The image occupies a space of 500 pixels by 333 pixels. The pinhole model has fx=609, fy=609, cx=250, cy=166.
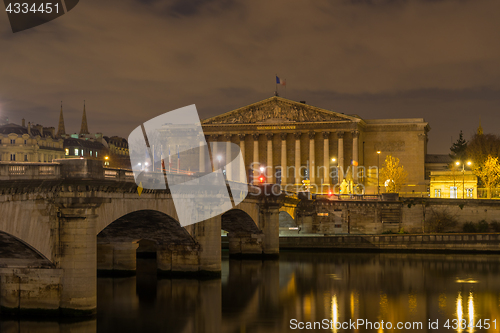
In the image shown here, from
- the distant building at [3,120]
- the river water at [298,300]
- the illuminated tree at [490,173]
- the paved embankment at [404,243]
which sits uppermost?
the distant building at [3,120]

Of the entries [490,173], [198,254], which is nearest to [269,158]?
[490,173]

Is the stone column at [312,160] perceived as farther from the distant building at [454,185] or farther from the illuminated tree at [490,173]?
the illuminated tree at [490,173]

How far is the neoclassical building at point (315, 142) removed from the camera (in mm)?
111125

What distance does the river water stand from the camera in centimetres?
2953

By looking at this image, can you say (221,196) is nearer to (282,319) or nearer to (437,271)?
(282,319)

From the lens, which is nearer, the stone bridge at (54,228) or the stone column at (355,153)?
the stone bridge at (54,228)

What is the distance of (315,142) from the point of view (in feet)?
372

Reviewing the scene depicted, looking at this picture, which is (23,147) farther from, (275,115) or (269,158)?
(275,115)

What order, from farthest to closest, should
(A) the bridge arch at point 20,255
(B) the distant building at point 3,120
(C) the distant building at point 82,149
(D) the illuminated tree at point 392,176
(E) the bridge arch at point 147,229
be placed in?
(C) the distant building at point 82,149 → (B) the distant building at point 3,120 → (D) the illuminated tree at point 392,176 → (E) the bridge arch at point 147,229 → (A) the bridge arch at point 20,255

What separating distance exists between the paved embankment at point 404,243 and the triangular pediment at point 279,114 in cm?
4715

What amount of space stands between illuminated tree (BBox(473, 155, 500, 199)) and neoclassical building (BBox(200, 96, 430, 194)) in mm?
21583

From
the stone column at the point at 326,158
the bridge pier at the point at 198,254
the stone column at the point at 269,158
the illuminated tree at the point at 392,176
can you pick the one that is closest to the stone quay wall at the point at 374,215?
the illuminated tree at the point at 392,176

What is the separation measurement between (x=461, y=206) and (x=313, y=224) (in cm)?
1829

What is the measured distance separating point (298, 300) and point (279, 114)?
256 feet
